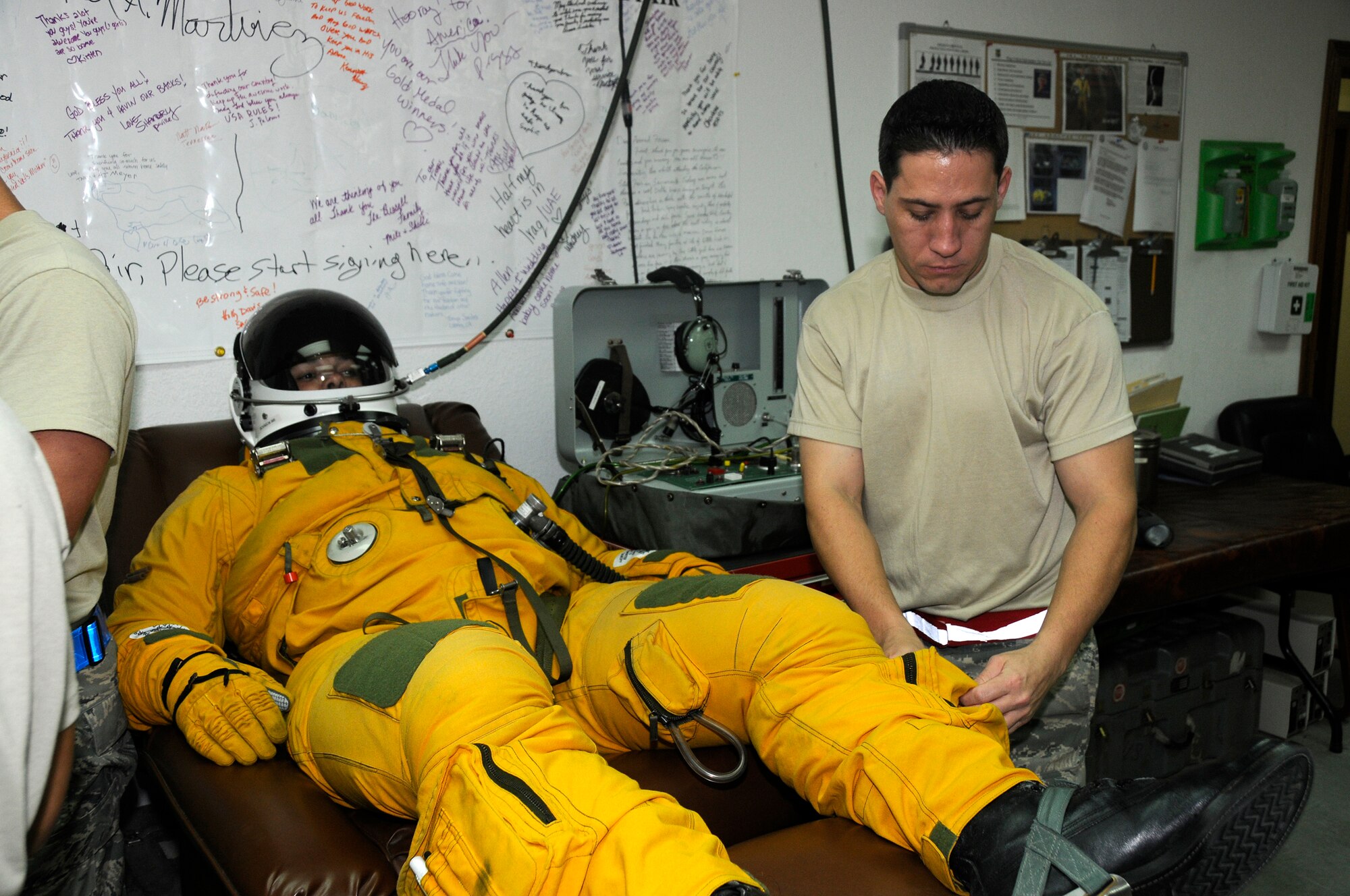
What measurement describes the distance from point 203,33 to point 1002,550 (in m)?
1.89

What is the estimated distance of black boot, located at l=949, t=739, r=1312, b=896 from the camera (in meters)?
0.95

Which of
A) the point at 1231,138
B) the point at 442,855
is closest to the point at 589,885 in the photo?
the point at 442,855

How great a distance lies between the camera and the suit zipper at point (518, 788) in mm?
933

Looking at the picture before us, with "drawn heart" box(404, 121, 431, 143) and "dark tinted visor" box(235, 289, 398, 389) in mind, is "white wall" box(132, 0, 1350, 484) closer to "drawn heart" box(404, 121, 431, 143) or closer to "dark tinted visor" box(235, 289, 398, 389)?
"dark tinted visor" box(235, 289, 398, 389)

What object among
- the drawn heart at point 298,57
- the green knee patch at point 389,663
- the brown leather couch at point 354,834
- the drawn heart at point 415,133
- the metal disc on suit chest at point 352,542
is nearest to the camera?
the brown leather couch at point 354,834

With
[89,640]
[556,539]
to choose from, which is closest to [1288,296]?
[556,539]

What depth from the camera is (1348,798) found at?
246 cm

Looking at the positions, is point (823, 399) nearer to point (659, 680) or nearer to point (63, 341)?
point (659, 680)

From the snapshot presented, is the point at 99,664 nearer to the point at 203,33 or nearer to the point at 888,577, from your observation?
the point at 888,577

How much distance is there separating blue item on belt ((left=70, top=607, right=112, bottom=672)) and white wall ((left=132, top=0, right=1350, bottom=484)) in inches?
40.2

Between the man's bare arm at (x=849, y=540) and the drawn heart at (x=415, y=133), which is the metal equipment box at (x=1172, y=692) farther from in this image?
the drawn heart at (x=415, y=133)

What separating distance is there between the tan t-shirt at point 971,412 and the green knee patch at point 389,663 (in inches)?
26.3

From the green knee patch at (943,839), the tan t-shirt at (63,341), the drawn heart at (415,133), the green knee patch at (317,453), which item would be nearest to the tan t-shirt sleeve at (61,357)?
the tan t-shirt at (63,341)

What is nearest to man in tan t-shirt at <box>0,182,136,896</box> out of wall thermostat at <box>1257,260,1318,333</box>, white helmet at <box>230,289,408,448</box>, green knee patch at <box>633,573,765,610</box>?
white helmet at <box>230,289,408,448</box>
